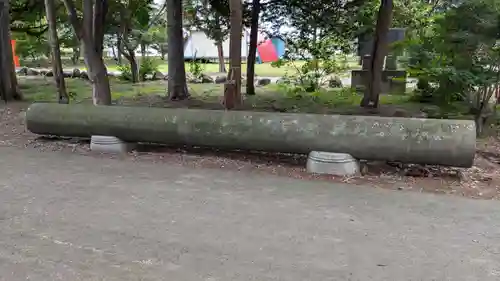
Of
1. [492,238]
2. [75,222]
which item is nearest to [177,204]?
[75,222]

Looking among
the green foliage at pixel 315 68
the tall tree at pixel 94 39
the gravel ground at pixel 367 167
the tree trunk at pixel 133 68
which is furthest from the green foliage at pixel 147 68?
the gravel ground at pixel 367 167

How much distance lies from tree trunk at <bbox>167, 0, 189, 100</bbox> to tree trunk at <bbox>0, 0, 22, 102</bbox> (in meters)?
4.43

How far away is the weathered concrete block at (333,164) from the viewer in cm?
548

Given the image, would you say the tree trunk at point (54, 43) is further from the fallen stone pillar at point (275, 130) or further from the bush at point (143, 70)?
the bush at point (143, 70)

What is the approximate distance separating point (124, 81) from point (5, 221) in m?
16.2

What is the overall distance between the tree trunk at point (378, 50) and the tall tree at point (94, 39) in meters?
5.83

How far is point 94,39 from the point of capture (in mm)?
8414

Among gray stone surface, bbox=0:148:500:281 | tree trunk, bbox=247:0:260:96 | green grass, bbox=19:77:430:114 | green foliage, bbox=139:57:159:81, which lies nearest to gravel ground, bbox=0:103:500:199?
gray stone surface, bbox=0:148:500:281

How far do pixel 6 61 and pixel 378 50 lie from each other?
392 inches

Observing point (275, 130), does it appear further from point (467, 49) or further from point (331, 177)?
→ point (467, 49)

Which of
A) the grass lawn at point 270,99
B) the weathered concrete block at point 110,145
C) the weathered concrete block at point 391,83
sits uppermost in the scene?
the weathered concrete block at point 391,83

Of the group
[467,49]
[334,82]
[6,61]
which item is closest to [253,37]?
[334,82]

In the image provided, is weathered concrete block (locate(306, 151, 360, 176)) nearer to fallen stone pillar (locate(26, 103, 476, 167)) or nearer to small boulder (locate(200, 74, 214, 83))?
fallen stone pillar (locate(26, 103, 476, 167))

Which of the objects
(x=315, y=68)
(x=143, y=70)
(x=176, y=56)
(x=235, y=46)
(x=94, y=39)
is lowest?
(x=143, y=70)
